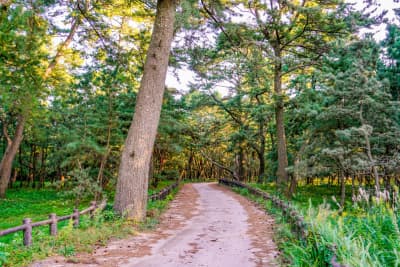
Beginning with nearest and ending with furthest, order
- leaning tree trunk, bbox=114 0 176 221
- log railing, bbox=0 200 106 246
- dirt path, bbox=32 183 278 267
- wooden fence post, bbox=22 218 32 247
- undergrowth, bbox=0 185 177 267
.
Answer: undergrowth, bbox=0 185 177 267
dirt path, bbox=32 183 278 267
log railing, bbox=0 200 106 246
wooden fence post, bbox=22 218 32 247
leaning tree trunk, bbox=114 0 176 221

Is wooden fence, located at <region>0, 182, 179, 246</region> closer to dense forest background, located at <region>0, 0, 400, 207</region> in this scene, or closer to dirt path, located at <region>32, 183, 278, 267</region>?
dirt path, located at <region>32, 183, 278, 267</region>

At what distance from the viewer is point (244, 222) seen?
10.4m

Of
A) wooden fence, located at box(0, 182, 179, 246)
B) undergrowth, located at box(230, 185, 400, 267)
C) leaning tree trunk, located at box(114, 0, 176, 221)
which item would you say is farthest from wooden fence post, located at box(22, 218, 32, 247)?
undergrowth, located at box(230, 185, 400, 267)

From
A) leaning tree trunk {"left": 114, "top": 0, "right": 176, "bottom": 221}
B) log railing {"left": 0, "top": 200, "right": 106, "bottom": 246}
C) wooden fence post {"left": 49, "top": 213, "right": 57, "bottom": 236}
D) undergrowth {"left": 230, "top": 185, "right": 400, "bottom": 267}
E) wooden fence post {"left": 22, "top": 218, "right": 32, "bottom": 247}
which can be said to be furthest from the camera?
leaning tree trunk {"left": 114, "top": 0, "right": 176, "bottom": 221}

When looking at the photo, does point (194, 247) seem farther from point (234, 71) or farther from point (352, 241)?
point (234, 71)

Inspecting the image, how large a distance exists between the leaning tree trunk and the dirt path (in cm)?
118

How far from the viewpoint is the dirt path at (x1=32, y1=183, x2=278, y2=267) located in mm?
5766

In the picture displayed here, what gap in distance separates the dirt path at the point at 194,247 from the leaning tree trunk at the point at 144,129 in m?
1.18

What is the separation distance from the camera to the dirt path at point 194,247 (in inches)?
227

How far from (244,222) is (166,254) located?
4.52 metres

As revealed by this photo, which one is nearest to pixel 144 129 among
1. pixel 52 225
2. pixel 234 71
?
pixel 52 225

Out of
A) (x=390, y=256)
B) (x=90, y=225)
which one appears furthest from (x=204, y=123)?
(x=390, y=256)

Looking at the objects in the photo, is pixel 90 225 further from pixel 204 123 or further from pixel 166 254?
pixel 204 123

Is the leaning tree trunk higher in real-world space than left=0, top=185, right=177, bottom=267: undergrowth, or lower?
higher
